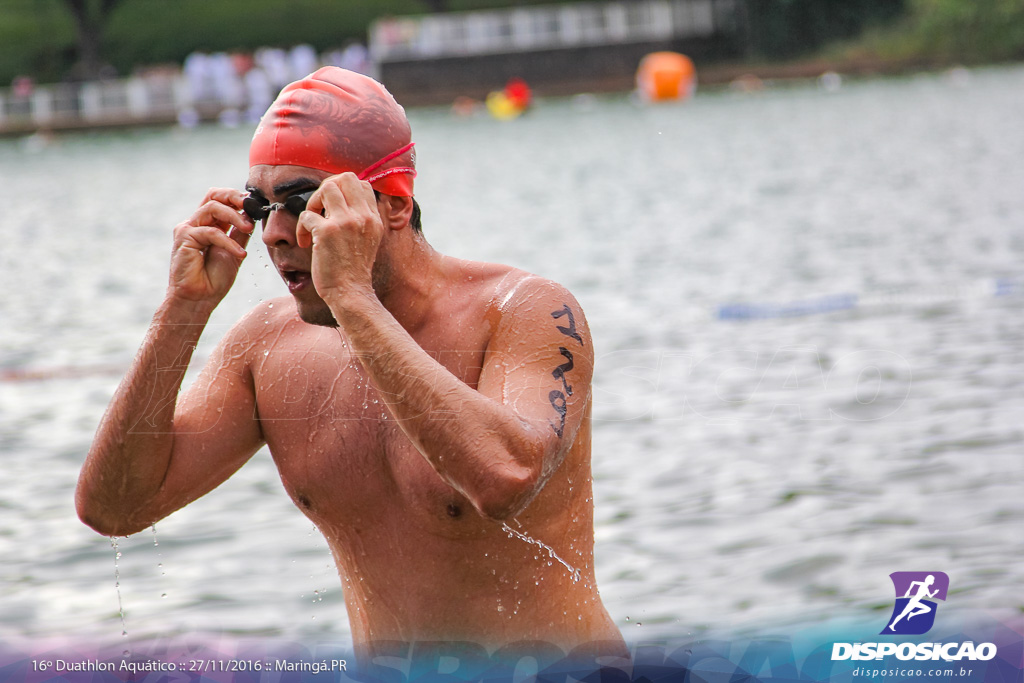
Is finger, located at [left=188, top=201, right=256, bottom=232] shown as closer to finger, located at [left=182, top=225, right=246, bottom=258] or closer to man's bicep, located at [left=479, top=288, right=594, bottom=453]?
finger, located at [left=182, top=225, right=246, bottom=258]

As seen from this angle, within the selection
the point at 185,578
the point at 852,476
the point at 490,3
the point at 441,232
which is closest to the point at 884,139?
the point at 441,232

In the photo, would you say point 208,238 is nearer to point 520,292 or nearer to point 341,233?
point 341,233

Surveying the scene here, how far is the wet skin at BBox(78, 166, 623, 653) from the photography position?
272cm

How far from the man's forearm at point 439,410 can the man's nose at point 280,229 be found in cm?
23

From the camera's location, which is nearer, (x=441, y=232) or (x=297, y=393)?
(x=297, y=393)

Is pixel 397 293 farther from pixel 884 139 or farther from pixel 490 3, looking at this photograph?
pixel 490 3

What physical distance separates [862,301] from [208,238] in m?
8.24

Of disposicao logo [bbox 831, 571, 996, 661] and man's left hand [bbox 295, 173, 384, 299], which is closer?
man's left hand [bbox 295, 173, 384, 299]

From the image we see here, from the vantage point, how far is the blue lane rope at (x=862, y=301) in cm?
1034

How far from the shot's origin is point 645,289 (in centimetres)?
1205

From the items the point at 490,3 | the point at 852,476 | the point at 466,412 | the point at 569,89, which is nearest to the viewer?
the point at 466,412

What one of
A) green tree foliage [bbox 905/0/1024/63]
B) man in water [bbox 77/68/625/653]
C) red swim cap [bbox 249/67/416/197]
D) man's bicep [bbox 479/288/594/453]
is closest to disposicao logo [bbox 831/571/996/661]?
man in water [bbox 77/68/625/653]

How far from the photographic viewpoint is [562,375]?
9.68 feet

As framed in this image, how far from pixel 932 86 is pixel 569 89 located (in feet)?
43.9
